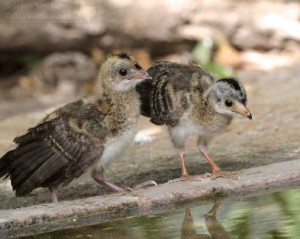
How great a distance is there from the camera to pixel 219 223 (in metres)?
5.52

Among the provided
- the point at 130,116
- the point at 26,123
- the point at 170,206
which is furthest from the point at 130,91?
the point at 26,123

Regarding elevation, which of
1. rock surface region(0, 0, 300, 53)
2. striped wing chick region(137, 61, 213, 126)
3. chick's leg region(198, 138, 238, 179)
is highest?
rock surface region(0, 0, 300, 53)

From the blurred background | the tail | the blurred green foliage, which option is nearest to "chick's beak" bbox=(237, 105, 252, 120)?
the tail

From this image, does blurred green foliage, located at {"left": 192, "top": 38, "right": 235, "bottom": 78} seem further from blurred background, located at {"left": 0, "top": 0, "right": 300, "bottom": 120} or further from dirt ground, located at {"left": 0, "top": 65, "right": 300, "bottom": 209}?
dirt ground, located at {"left": 0, "top": 65, "right": 300, "bottom": 209}

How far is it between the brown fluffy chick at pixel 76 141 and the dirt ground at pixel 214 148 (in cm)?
53

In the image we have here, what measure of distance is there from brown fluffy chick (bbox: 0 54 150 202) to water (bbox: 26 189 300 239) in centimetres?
82

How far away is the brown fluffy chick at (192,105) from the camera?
→ 22.4 feet

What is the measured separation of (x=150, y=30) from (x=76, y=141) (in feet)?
21.3

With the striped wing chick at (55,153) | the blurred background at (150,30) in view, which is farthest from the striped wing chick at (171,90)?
the blurred background at (150,30)

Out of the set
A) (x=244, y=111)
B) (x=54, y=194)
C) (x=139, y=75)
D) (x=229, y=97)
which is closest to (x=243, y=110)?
(x=244, y=111)

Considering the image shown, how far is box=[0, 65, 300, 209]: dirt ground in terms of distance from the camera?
7.28 meters

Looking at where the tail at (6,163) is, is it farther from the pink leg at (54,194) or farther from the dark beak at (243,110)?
the dark beak at (243,110)

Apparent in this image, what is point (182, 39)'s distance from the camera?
42.5 feet

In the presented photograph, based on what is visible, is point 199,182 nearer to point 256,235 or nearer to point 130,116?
point 130,116
